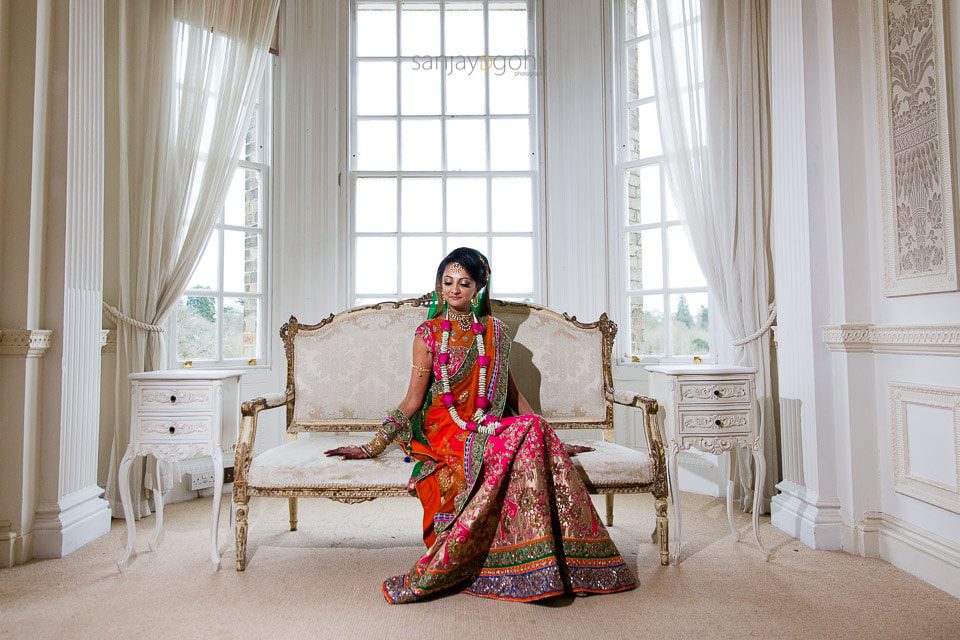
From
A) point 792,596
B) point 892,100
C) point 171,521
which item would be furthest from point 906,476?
point 171,521

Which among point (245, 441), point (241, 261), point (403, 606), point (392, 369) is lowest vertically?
point (403, 606)

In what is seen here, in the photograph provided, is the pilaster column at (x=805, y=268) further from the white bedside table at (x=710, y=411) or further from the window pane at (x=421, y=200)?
the window pane at (x=421, y=200)

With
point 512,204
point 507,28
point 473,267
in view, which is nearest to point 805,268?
point 473,267

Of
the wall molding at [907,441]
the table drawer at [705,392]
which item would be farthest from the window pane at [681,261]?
the wall molding at [907,441]

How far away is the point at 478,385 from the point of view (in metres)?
2.83

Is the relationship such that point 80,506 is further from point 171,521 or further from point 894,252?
point 894,252

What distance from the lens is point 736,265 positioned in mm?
3594

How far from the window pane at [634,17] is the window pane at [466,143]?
1246 mm

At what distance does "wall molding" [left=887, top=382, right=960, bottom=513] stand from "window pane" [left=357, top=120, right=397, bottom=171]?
338 cm

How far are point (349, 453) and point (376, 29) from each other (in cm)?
329

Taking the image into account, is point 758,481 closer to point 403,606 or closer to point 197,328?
point 403,606

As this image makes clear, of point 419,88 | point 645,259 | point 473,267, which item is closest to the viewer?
point 473,267

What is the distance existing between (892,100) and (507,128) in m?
2.44

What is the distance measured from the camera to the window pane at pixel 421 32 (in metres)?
4.48
